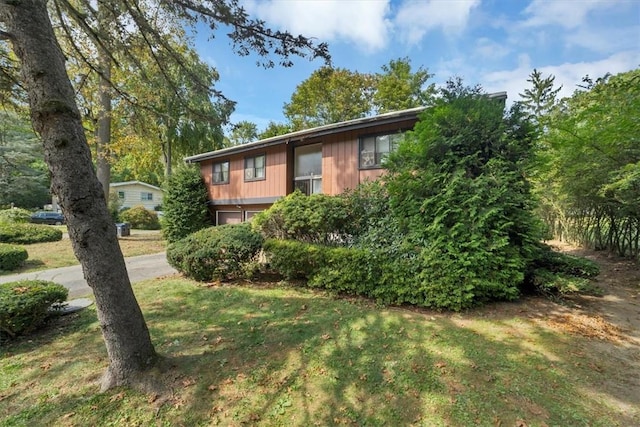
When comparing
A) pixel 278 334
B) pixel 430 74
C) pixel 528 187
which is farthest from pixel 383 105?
pixel 278 334

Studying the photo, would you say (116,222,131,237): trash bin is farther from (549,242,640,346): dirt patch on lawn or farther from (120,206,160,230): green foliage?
(549,242,640,346): dirt patch on lawn

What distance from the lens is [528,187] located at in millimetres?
5250

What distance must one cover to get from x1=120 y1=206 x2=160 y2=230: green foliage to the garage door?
13.3 m

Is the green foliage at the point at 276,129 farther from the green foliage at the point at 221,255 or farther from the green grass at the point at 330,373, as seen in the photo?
the green grass at the point at 330,373

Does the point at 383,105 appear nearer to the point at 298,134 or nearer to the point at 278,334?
the point at 298,134

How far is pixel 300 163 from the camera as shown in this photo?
1215 cm

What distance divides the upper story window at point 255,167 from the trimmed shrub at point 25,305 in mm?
8852

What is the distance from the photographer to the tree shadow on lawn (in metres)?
2.70

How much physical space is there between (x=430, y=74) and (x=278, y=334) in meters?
26.6

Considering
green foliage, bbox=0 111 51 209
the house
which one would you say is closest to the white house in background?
green foliage, bbox=0 111 51 209

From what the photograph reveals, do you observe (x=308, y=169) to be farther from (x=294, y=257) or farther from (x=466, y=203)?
(x=466, y=203)

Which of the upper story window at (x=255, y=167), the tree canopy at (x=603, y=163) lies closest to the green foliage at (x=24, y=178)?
the upper story window at (x=255, y=167)

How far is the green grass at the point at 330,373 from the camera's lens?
271 cm

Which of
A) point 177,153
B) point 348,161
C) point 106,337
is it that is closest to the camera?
point 106,337
